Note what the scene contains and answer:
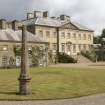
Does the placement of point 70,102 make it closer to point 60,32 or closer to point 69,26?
point 60,32

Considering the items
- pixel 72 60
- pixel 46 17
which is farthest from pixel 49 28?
pixel 72 60

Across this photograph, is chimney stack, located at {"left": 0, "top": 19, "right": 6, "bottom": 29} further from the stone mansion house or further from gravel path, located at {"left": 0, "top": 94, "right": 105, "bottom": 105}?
gravel path, located at {"left": 0, "top": 94, "right": 105, "bottom": 105}

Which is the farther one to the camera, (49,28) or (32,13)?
(32,13)

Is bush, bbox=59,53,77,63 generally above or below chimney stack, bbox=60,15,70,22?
below

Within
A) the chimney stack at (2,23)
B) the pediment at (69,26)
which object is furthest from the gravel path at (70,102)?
the pediment at (69,26)

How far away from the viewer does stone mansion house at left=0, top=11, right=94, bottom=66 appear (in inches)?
2911

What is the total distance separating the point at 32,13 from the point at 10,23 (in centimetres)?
2154

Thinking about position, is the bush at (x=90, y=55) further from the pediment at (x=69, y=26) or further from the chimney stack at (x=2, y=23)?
the chimney stack at (x=2, y=23)

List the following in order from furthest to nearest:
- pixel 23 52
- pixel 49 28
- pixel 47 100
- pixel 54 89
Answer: pixel 49 28 < pixel 54 89 < pixel 23 52 < pixel 47 100

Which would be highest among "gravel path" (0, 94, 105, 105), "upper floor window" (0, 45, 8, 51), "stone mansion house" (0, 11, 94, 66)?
"stone mansion house" (0, 11, 94, 66)

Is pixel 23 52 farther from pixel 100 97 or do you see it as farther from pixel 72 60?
pixel 72 60

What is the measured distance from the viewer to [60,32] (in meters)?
78.1

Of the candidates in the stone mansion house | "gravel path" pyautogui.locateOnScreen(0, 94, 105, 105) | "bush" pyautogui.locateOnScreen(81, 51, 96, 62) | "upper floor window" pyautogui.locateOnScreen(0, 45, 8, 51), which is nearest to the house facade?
the stone mansion house

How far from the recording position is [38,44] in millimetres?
60094
